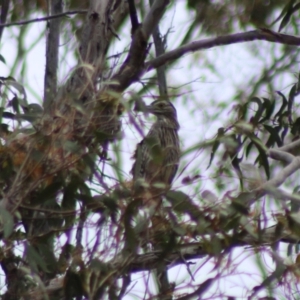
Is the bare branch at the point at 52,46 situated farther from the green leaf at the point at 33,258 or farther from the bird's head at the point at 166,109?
the bird's head at the point at 166,109

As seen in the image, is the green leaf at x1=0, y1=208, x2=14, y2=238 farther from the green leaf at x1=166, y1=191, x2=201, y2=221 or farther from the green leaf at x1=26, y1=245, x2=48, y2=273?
the green leaf at x1=166, y1=191, x2=201, y2=221

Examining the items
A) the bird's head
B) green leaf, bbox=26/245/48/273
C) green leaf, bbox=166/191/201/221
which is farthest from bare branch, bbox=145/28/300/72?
the bird's head

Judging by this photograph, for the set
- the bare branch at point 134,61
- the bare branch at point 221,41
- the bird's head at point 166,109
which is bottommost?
the bare branch at point 134,61

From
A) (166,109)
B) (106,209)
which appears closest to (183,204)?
(106,209)

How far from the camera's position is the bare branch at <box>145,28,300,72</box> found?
3383mm

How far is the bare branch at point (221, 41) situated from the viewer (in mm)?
3383

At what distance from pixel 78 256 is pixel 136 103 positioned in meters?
0.48

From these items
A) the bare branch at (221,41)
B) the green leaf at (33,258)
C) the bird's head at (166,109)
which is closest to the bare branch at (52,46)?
the bare branch at (221,41)

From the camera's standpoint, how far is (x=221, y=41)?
3521 millimetres

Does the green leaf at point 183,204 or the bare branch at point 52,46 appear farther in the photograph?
the bare branch at point 52,46

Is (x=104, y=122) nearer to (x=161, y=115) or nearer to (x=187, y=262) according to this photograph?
(x=187, y=262)

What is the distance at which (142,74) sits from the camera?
3246mm

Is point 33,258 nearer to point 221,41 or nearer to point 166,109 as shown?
point 221,41

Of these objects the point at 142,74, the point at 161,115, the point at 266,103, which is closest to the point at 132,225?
the point at 142,74
